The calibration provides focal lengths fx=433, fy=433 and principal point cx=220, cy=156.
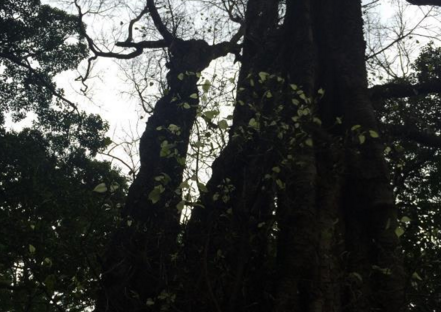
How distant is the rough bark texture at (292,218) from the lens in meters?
3.12

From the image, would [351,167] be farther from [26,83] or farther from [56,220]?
[26,83]

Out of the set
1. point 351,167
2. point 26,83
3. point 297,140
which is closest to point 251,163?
point 297,140

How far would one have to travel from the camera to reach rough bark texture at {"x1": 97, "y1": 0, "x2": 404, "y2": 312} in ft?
10.2

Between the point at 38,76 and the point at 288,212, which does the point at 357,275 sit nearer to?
the point at 288,212

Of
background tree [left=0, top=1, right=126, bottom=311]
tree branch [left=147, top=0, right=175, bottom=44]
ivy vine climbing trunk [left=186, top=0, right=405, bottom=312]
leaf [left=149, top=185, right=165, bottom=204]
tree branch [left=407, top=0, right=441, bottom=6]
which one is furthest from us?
background tree [left=0, top=1, right=126, bottom=311]

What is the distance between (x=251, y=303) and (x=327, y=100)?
8.11 ft

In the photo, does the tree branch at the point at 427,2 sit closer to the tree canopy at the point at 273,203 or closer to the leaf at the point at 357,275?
the tree canopy at the point at 273,203

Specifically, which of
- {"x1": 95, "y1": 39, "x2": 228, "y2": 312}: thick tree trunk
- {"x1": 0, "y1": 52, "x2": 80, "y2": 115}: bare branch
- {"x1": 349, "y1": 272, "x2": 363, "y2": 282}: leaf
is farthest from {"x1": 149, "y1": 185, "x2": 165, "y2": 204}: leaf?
{"x1": 0, "y1": 52, "x2": 80, "y2": 115}: bare branch

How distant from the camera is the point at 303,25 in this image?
5.39m

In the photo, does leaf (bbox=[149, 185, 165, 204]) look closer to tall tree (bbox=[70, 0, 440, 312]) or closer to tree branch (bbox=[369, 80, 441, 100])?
tall tree (bbox=[70, 0, 440, 312])

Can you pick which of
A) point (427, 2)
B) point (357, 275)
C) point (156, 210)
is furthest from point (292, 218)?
point (427, 2)

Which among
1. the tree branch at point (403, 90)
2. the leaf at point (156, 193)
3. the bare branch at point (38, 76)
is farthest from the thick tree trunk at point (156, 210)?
the bare branch at point (38, 76)

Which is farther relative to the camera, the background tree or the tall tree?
the background tree

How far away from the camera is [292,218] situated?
347cm
